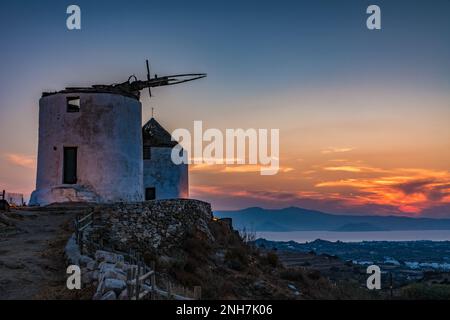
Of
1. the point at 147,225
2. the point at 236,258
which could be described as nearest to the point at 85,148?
the point at 147,225

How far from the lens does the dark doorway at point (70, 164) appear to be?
72.2 feet

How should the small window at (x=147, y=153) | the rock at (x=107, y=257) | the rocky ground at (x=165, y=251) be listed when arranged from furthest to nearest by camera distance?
the small window at (x=147, y=153)
the rocky ground at (x=165, y=251)
the rock at (x=107, y=257)

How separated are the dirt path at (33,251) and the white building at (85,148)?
85.9 inches

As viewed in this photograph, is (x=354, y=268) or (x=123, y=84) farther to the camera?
(x=354, y=268)

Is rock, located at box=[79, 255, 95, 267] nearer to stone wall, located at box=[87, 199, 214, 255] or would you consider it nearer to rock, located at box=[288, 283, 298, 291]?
stone wall, located at box=[87, 199, 214, 255]

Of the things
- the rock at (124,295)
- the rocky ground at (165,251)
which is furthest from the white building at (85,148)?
the rock at (124,295)

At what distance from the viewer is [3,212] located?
18172mm

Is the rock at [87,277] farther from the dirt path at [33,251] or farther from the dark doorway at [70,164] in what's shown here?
the dark doorway at [70,164]

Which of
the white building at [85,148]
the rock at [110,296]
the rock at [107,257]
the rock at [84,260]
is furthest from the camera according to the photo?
the white building at [85,148]

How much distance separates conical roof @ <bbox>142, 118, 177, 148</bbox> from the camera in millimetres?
29767

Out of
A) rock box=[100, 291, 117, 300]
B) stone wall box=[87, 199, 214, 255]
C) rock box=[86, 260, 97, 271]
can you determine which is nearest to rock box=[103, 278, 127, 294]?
rock box=[100, 291, 117, 300]
